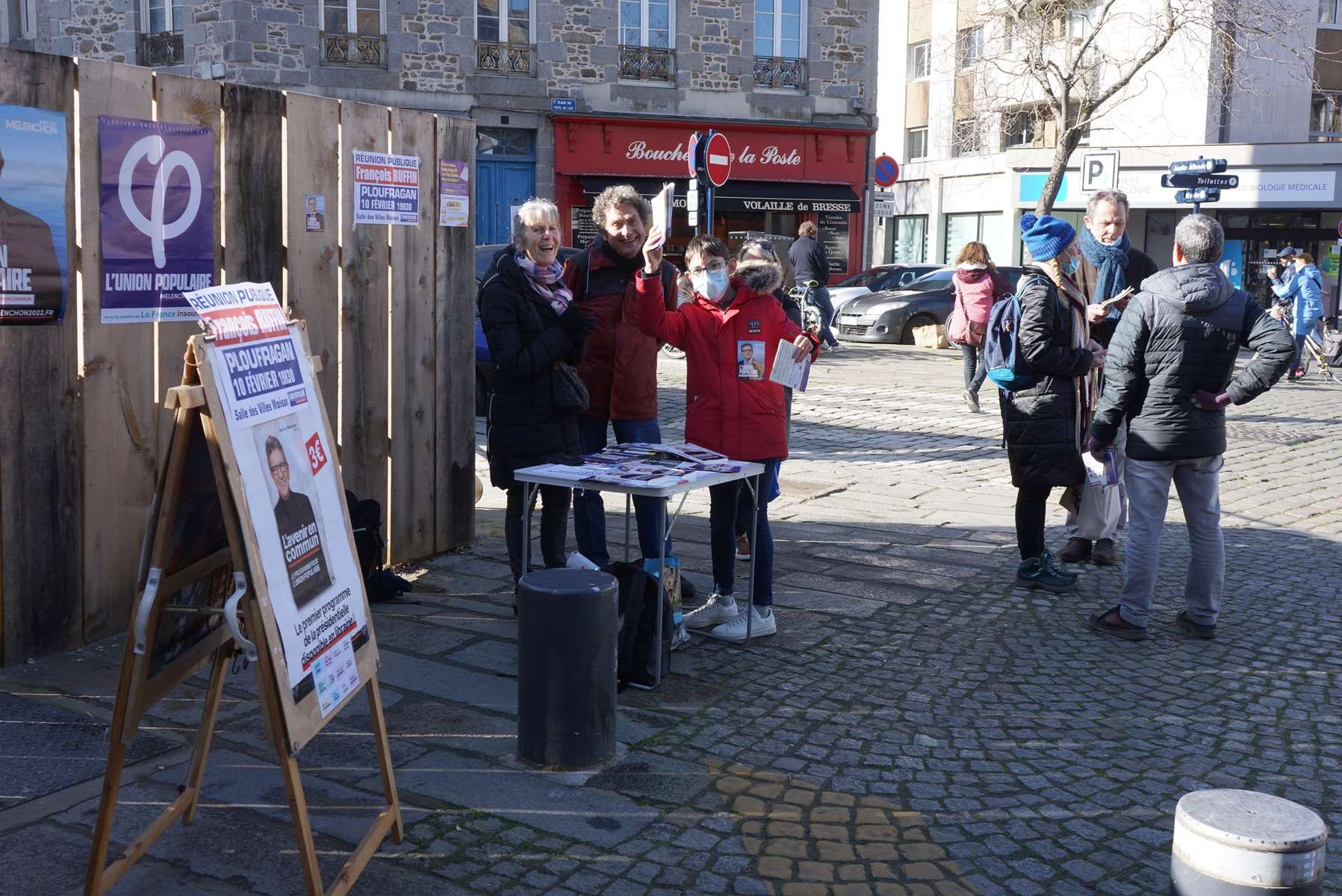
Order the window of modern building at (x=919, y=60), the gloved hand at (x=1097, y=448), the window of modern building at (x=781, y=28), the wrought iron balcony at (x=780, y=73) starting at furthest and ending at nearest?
the window of modern building at (x=919, y=60) → the wrought iron balcony at (x=780, y=73) → the window of modern building at (x=781, y=28) → the gloved hand at (x=1097, y=448)

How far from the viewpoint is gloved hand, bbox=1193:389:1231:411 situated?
5879 mm

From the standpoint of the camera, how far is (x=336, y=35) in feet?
75.4

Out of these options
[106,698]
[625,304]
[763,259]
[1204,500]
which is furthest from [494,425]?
[1204,500]

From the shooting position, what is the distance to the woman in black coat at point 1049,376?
21.3 feet

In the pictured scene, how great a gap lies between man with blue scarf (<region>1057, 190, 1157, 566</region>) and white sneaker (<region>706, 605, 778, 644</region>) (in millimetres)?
2271

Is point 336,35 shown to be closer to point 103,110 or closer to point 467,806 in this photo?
point 103,110

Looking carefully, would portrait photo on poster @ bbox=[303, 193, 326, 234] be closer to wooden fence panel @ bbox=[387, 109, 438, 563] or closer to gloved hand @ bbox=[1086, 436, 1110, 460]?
wooden fence panel @ bbox=[387, 109, 438, 563]

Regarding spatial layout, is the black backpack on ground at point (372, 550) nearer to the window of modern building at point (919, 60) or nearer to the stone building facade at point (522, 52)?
the stone building facade at point (522, 52)

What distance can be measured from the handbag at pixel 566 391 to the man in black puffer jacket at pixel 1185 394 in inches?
96.9

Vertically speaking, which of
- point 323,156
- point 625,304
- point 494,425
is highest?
point 323,156

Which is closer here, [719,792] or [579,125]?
[719,792]

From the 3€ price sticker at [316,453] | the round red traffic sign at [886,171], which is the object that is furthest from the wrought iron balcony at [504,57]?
the 3€ price sticker at [316,453]

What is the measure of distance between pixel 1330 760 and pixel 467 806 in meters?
3.04

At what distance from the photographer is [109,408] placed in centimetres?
531
